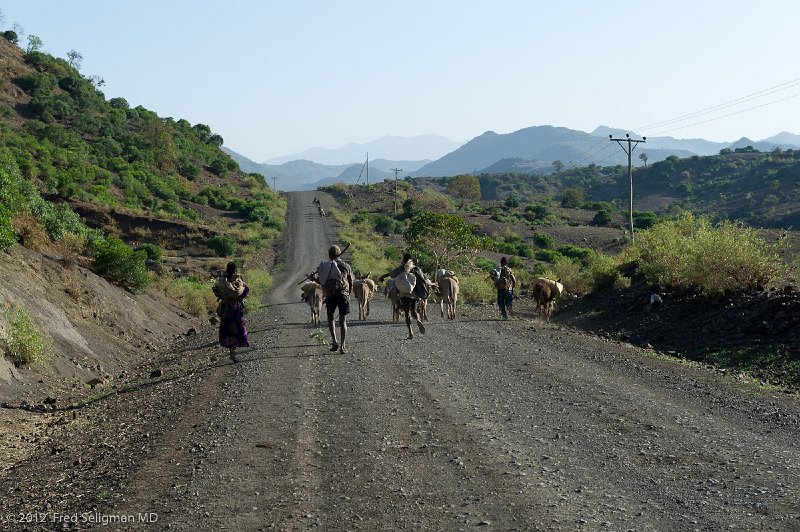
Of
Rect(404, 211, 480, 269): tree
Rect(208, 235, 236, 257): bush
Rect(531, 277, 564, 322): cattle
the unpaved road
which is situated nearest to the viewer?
the unpaved road

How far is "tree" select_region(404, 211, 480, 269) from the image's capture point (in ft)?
149

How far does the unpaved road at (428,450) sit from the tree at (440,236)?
30105mm

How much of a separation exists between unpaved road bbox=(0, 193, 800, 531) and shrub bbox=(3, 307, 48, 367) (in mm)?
2092

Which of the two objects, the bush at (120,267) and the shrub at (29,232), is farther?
the bush at (120,267)

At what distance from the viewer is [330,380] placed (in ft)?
43.2

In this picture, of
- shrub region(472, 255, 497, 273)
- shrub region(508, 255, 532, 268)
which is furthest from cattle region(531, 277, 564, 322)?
shrub region(508, 255, 532, 268)

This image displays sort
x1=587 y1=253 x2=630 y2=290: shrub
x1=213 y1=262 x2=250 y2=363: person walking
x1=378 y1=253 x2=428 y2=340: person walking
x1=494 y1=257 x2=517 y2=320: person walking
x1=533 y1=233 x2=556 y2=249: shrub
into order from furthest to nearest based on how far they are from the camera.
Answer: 1. x1=533 y1=233 x2=556 y2=249: shrub
2. x1=587 y1=253 x2=630 y2=290: shrub
3. x1=494 y1=257 x2=517 y2=320: person walking
4. x1=378 y1=253 x2=428 y2=340: person walking
5. x1=213 y1=262 x2=250 y2=363: person walking

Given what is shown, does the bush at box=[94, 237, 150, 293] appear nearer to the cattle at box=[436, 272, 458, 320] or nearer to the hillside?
the hillside

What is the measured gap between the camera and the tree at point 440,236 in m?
45.5

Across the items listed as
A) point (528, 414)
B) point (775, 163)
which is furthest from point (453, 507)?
point (775, 163)

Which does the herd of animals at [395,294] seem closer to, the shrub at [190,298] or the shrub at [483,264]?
the shrub at [190,298]

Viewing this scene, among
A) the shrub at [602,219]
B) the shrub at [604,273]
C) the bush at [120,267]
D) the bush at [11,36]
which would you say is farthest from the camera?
the bush at [11,36]

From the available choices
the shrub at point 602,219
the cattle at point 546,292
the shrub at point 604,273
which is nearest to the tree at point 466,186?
the shrub at point 602,219

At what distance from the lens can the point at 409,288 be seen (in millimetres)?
18344
